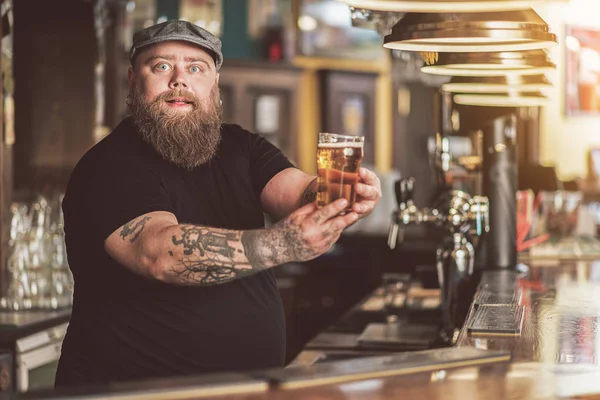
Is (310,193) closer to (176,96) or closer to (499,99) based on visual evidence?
(176,96)

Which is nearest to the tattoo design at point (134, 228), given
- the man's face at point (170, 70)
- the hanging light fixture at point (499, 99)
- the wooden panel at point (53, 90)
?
the man's face at point (170, 70)

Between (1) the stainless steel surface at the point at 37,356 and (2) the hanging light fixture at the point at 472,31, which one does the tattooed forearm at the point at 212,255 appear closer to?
(2) the hanging light fixture at the point at 472,31

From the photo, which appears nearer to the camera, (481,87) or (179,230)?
(179,230)

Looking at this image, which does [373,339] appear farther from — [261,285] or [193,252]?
[193,252]

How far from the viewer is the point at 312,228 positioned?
2.11 m

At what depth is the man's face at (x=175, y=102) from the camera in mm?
2527

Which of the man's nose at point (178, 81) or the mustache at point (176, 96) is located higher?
the man's nose at point (178, 81)

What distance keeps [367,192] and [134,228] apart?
1.83 feet

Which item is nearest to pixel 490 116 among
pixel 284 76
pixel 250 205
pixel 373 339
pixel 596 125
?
pixel 373 339

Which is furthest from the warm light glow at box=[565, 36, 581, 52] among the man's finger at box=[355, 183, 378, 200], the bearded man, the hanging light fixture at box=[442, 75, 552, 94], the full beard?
the man's finger at box=[355, 183, 378, 200]

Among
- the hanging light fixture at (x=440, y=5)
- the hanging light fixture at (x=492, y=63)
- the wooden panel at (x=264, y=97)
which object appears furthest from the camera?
the wooden panel at (x=264, y=97)

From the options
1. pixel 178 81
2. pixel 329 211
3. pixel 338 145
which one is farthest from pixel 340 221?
pixel 178 81

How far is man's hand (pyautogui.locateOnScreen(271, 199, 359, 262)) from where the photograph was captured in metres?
2.10

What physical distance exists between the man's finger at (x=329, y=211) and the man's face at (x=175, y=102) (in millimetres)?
534
